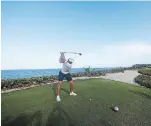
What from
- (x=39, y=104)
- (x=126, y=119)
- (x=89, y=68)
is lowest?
(x=126, y=119)

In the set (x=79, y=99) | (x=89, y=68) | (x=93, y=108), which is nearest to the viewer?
(x=93, y=108)

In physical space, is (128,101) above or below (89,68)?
below

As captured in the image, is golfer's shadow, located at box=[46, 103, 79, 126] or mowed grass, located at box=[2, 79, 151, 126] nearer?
golfer's shadow, located at box=[46, 103, 79, 126]

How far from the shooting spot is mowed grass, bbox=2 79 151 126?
8711mm

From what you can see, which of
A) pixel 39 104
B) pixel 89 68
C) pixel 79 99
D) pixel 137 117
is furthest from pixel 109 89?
pixel 89 68

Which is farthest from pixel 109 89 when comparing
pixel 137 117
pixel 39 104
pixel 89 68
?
pixel 89 68

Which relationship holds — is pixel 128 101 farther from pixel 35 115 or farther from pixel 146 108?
pixel 35 115

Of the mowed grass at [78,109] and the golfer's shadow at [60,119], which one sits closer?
the golfer's shadow at [60,119]

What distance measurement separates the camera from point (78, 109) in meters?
9.99

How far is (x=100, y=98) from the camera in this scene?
11.8 m

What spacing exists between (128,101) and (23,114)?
5615 millimetres

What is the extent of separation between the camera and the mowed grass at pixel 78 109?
871 centimetres

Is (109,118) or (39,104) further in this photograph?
(39,104)

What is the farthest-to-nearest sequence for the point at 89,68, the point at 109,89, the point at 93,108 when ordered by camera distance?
the point at 89,68 < the point at 109,89 < the point at 93,108
